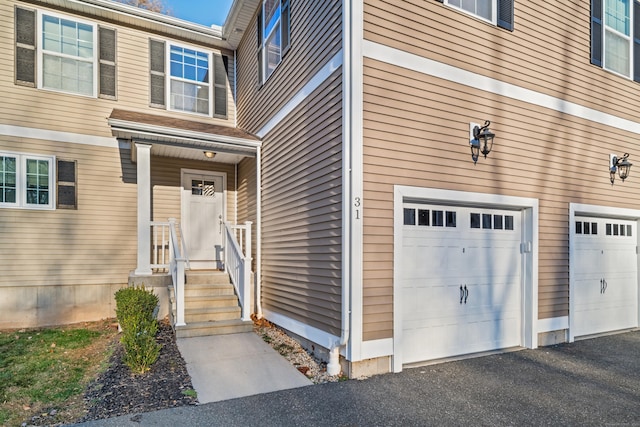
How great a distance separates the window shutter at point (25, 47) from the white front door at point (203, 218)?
126 inches

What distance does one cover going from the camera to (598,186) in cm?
640

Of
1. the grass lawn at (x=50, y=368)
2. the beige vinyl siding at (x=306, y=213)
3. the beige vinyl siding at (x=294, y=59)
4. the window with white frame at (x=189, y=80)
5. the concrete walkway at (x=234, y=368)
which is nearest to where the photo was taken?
the grass lawn at (x=50, y=368)

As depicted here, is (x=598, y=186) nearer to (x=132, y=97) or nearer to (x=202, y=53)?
(x=202, y=53)

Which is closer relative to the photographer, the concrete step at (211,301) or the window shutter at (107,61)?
the concrete step at (211,301)

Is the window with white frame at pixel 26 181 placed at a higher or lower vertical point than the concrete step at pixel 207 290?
higher

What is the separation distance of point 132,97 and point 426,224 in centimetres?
651

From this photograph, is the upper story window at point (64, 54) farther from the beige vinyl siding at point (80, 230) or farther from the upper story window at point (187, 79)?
the beige vinyl siding at point (80, 230)

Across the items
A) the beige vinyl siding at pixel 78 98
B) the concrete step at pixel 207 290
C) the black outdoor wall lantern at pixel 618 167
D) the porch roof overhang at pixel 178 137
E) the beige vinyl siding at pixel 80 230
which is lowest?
the concrete step at pixel 207 290

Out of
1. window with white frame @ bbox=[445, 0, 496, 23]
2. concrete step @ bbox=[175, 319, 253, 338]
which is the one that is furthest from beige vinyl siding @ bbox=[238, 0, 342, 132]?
concrete step @ bbox=[175, 319, 253, 338]

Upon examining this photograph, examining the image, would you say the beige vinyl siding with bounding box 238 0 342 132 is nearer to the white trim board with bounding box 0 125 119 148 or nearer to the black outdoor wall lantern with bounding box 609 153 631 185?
the white trim board with bounding box 0 125 119 148

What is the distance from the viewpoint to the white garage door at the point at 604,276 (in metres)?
6.27

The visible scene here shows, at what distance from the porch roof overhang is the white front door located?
0.77 metres

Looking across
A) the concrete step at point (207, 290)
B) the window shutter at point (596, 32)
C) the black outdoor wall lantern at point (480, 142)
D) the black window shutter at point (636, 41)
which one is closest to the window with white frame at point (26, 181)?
the concrete step at point (207, 290)

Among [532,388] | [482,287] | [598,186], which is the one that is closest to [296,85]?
[482,287]
